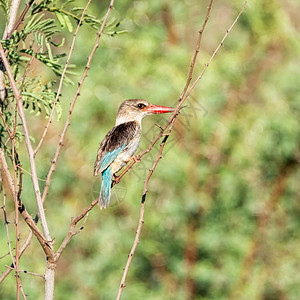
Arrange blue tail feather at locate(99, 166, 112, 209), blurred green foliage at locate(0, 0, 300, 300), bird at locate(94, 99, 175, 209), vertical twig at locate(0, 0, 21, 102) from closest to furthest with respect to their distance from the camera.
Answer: vertical twig at locate(0, 0, 21, 102) → blue tail feather at locate(99, 166, 112, 209) → bird at locate(94, 99, 175, 209) → blurred green foliage at locate(0, 0, 300, 300)

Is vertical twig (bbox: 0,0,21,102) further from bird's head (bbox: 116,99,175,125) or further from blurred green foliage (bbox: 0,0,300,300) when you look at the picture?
blurred green foliage (bbox: 0,0,300,300)

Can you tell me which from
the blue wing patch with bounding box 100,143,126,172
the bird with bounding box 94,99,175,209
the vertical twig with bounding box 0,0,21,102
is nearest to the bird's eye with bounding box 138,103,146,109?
the bird with bounding box 94,99,175,209

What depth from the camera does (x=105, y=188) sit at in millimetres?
3877

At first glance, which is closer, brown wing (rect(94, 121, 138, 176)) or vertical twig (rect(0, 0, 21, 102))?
vertical twig (rect(0, 0, 21, 102))

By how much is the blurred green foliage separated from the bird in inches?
39.9

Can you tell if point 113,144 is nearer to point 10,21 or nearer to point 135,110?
point 135,110

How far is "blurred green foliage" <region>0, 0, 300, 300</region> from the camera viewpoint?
236 inches

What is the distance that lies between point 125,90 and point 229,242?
211 centimetres

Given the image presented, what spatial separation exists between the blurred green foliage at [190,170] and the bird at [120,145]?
1.01 m

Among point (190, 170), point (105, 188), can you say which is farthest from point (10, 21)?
point (190, 170)

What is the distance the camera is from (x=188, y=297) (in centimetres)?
606

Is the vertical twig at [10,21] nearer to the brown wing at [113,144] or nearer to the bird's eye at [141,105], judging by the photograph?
the brown wing at [113,144]

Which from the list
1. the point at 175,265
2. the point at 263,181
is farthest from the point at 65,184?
the point at 263,181

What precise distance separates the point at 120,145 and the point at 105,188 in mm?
439
